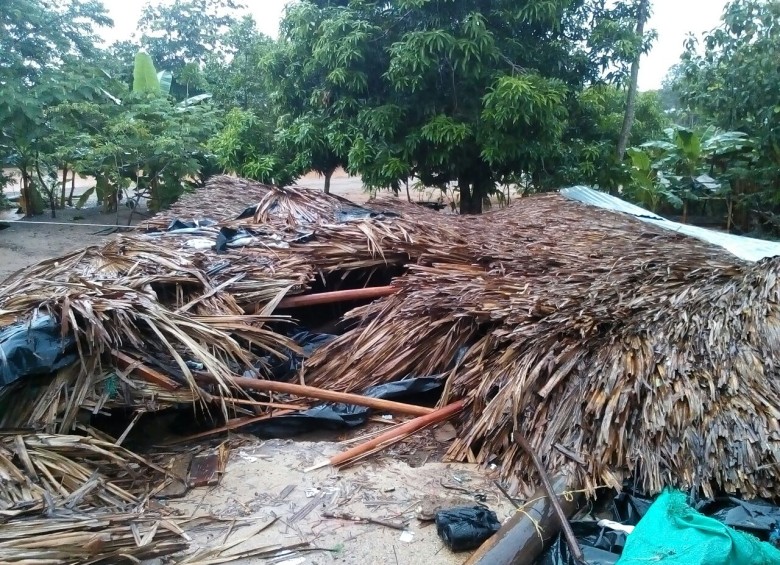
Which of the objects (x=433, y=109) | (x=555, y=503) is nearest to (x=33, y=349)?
(x=555, y=503)

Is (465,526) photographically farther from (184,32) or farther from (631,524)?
(184,32)

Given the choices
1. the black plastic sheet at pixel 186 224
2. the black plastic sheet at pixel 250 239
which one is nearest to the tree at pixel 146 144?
the black plastic sheet at pixel 186 224

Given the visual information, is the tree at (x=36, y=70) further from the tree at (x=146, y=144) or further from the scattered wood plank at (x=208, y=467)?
the scattered wood plank at (x=208, y=467)

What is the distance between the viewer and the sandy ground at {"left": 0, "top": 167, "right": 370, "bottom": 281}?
10.2 metres

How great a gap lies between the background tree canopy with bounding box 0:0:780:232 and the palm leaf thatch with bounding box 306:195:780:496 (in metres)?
4.67

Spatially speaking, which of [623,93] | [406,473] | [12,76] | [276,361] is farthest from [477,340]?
[623,93]

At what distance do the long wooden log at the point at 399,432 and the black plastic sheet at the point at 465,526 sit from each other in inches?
31.0

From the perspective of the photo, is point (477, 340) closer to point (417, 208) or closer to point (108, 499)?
point (108, 499)

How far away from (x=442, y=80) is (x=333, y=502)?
303 inches

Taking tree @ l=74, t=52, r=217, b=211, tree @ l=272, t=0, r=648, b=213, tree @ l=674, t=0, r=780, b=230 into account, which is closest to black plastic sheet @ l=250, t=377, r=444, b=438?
tree @ l=272, t=0, r=648, b=213

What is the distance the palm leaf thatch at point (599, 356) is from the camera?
3008 mm

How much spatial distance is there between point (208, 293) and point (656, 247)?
3641 mm

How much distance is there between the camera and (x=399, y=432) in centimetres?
386

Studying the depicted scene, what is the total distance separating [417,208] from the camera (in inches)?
320
